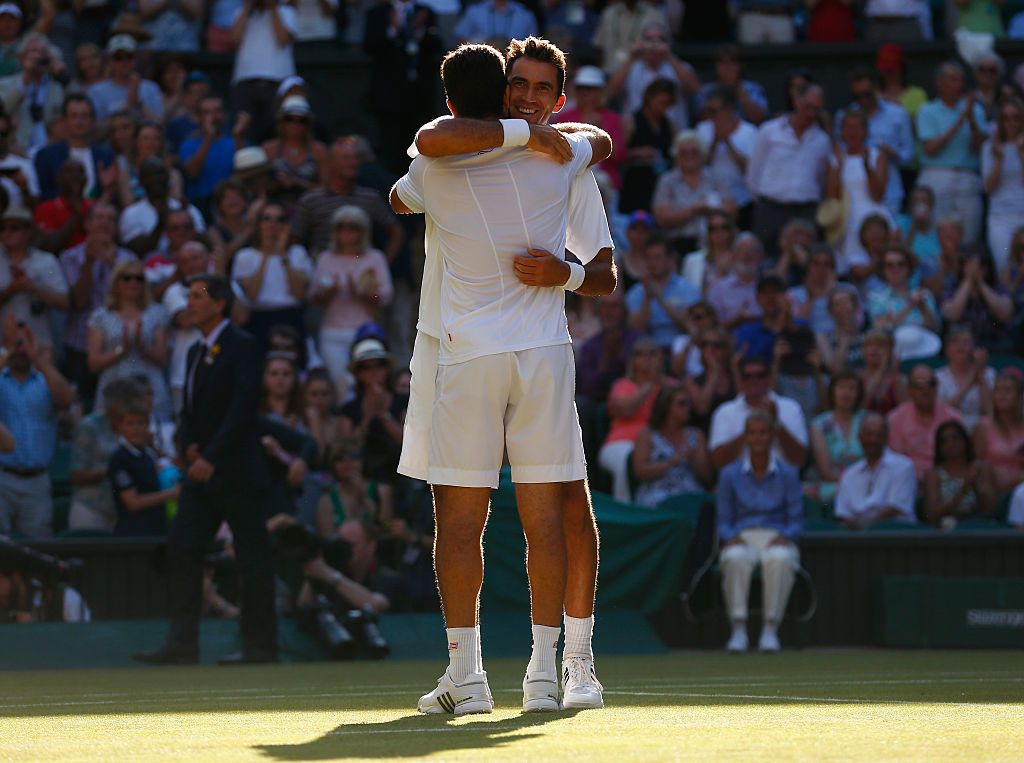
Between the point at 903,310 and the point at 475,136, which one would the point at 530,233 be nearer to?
the point at 475,136

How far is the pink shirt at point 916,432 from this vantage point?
495 inches

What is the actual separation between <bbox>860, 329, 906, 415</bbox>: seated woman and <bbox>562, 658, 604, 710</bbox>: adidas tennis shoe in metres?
7.71

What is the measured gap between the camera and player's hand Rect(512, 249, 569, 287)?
5.55 metres

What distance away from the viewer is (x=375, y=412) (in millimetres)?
12281

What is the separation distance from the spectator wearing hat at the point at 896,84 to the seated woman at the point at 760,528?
5.39 metres

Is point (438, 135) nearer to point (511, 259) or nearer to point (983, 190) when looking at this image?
point (511, 259)

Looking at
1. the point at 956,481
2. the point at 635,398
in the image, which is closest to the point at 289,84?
the point at 635,398

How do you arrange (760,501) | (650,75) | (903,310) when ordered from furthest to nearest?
(650,75) < (903,310) < (760,501)

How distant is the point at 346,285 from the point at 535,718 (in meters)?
8.57

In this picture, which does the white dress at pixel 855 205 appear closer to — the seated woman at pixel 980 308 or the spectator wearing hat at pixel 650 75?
the seated woman at pixel 980 308

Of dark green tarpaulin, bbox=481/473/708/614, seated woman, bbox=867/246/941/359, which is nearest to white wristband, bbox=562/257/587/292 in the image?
dark green tarpaulin, bbox=481/473/708/614

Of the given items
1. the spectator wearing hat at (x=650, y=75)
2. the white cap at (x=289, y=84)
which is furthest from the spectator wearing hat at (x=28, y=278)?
the spectator wearing hat at (x=650, y=75)

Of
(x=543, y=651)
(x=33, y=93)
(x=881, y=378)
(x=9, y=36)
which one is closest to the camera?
(x=543, y=651)

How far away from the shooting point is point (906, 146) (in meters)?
15.7
